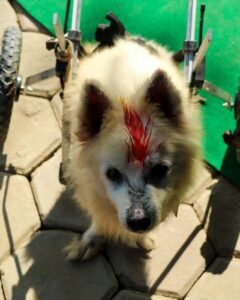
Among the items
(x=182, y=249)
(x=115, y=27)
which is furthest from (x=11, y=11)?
(x=182, y=249)

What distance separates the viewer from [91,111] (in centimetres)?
187

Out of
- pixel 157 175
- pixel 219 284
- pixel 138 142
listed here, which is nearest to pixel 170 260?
pixel 219 284

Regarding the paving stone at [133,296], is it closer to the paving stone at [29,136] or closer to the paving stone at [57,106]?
the paving stone at [29,136]

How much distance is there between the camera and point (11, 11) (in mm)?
3270

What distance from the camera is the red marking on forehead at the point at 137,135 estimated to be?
182 cm

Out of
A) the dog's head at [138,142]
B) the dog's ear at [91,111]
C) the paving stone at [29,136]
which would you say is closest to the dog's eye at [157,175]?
the dog's head at [138,142]

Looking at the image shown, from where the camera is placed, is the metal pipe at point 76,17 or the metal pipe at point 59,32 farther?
the metal pipe at point 76,17

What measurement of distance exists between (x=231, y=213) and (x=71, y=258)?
0.83 m

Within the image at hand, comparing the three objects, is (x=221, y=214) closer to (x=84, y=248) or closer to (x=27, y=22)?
(x=84, y=248)

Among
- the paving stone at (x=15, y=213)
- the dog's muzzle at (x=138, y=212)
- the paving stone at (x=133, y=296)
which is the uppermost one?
the dog's muzzle at (x=138, y=212)

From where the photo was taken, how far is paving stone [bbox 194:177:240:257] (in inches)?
101

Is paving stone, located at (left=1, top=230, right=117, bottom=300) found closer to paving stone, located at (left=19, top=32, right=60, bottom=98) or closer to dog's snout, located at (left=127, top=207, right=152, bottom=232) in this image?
dog's snout, located at (left=127, top=207, right=152, bottom=232)

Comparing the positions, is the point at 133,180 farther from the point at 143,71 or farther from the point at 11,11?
the point at 11,11

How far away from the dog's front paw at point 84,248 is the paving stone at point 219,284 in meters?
0.48
